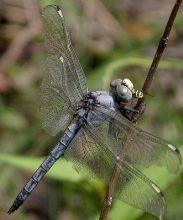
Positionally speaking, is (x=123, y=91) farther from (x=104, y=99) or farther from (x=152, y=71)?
A: (x=152, y=71)

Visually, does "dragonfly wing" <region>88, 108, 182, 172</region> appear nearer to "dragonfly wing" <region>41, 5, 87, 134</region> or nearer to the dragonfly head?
the dragonfly head

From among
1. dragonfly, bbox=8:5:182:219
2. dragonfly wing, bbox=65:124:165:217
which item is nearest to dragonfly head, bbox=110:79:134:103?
dragonfly, bbox=8:5:182:219

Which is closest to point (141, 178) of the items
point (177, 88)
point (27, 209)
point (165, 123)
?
point (165, 123)

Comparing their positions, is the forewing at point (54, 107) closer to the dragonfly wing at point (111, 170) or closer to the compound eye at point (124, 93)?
the dragonfly wing at point (111, 170)

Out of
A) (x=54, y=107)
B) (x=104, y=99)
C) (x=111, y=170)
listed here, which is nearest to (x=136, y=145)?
(x=111, y=170)

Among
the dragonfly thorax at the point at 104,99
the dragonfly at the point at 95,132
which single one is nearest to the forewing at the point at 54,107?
the dragonfly at the point at 95,132

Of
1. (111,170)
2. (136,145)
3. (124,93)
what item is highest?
(124,93)
